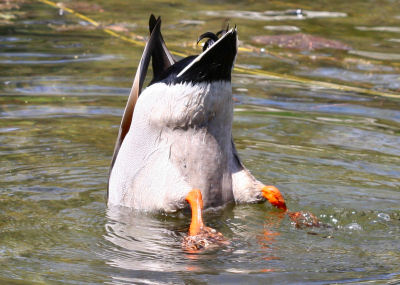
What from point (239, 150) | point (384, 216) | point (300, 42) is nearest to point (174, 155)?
point (384, 216)

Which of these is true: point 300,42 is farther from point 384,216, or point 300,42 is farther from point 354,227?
point 354,227

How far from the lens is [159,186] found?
479cm

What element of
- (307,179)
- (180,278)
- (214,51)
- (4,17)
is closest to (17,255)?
(180,278)

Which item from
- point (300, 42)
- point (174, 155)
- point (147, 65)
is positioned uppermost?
point (300, 42)

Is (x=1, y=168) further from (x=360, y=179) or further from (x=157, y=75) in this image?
(x=360, y=179)

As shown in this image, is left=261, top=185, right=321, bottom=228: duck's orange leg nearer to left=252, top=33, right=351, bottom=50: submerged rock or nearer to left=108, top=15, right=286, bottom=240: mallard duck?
left=108, top=15, right=286, bottom=240: mallard duck

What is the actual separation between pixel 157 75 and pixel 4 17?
21.0 ft

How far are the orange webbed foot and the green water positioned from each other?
9cm

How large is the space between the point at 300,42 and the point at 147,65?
16.6 feet

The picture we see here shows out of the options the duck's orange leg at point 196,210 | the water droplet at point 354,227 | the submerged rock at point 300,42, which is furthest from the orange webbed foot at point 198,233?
the submerged rock at point 300,42

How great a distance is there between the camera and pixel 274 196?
490 centimetres

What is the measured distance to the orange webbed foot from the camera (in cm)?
431

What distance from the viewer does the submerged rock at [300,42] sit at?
32.0 ft

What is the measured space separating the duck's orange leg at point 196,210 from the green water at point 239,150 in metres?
0.12
